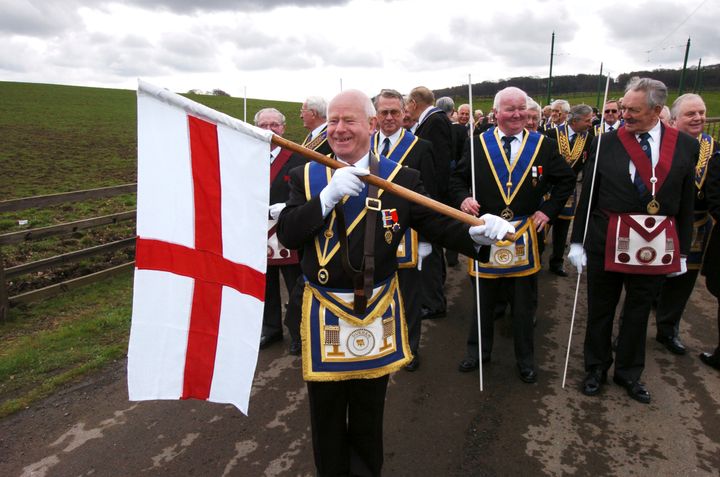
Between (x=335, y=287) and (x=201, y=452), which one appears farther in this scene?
(x=201, y=452)

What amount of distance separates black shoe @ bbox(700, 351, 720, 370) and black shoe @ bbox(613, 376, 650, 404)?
0.95 m

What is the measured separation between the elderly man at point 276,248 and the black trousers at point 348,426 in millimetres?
1588

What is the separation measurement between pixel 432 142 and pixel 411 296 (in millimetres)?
1786

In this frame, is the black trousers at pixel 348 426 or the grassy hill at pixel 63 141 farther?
the grassy hill at pixel 63 141

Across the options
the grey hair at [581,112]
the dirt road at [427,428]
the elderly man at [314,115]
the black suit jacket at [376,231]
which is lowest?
the dirt road at [427,428]

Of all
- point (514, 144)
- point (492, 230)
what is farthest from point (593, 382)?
point (492, 230)

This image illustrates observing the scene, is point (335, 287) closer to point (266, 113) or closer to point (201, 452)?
point (201, 452)

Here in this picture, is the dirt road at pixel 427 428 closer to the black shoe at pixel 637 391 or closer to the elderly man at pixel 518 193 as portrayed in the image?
the black shoe at pixel 637 391

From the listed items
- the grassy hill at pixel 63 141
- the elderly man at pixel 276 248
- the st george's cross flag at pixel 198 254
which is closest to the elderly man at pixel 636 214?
the elderly man at pixel 276 248

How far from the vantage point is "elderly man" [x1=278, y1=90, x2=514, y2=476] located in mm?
2320

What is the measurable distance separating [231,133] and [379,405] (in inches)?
63.1

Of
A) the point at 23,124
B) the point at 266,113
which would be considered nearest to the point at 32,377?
the point at 266,113

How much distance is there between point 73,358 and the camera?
4.52m

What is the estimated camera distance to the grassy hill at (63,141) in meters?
13.5
